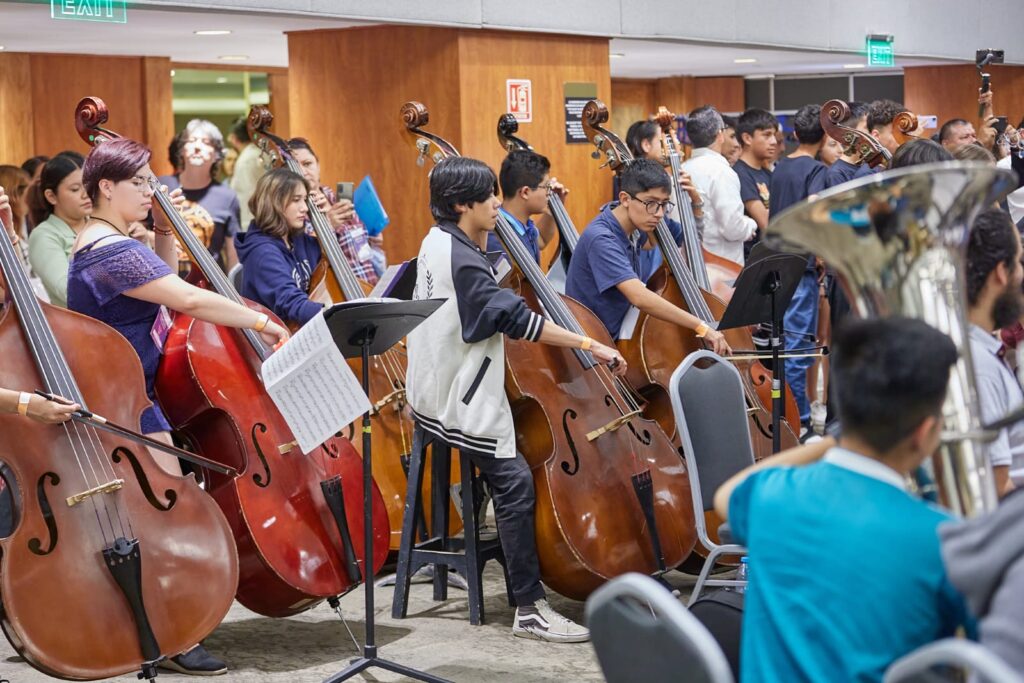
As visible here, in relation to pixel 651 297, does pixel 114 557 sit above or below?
below

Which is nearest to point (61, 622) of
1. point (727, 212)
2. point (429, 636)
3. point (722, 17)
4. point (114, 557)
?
point (114, 557)

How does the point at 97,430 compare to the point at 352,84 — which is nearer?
the point at 97,430

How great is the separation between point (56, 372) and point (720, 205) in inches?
137

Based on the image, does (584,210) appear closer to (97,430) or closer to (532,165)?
(532,165)

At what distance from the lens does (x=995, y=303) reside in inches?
101

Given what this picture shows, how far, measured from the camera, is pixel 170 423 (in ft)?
12.6

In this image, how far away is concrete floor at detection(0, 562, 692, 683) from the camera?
148 inches

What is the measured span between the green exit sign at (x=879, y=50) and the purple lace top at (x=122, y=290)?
5931 millimetres

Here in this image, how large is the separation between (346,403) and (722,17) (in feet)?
15.2

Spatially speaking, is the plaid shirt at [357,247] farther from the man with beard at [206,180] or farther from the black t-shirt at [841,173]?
the black t-shirt at [841,173]

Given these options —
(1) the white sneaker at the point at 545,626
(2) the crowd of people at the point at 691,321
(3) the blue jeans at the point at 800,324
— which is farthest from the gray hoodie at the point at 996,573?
(3) the blue jeans at the point at 800,324

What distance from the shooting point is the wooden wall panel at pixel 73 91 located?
795 centimetres

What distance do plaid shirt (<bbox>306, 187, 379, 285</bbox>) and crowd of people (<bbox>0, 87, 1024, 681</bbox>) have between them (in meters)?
0.01

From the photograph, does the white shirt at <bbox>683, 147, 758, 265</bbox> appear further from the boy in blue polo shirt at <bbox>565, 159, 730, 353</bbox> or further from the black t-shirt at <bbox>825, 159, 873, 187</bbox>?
the boy in blue polo shirt at <bbox>565, 159, 730, 353</bbox>
